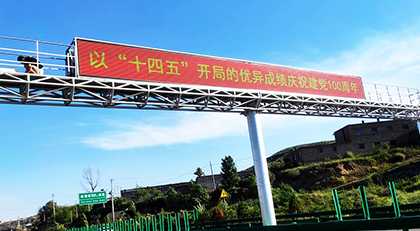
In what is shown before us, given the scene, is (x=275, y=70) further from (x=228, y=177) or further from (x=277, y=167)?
(x=277, y=167)

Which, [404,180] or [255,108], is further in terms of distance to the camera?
[404,180]

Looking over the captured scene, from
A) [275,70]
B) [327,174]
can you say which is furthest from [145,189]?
[275,70]

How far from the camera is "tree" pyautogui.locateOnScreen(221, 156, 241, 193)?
1508 inches

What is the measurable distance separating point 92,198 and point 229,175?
14864 mm

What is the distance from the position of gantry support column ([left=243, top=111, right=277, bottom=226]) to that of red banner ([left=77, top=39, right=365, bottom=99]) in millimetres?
1723

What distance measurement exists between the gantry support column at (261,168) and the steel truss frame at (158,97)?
693mm

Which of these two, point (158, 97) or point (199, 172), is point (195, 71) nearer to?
point (158, 97)

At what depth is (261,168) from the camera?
608 inches

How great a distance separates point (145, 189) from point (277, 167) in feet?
68.1

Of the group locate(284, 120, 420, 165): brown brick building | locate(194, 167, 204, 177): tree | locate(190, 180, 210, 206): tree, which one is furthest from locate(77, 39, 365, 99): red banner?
locate(194, 167, 204, 177): tree

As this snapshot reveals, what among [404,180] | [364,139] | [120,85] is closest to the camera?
[120,85]

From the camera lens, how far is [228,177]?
38.6 m

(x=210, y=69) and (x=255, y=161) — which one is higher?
(x=210, y=69)

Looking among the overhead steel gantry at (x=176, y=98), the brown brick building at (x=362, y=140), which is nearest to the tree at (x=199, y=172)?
the brown brick building at (x=362, y=140)
